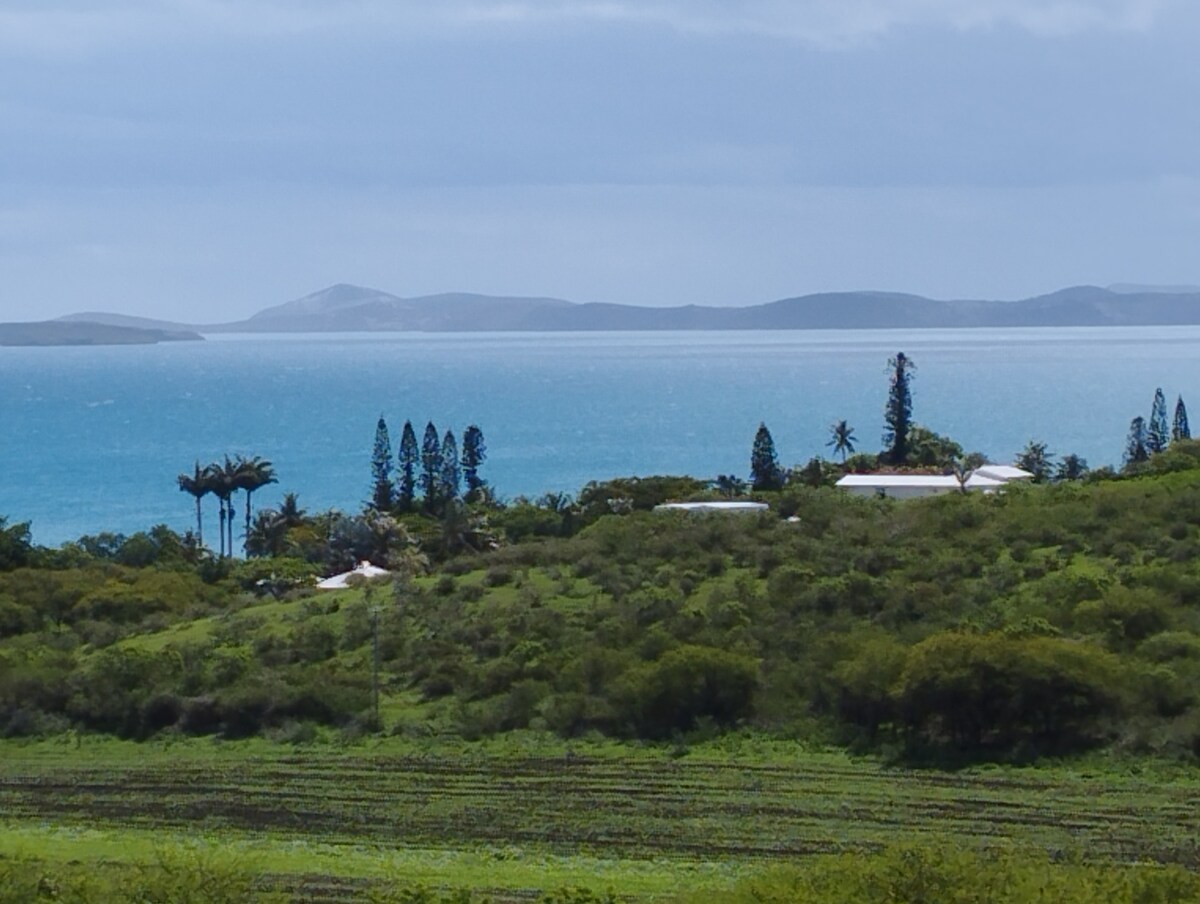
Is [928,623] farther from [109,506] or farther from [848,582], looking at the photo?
[109,506]

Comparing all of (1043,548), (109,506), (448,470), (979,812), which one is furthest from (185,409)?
(979,812)

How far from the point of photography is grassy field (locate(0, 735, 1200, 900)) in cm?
2083

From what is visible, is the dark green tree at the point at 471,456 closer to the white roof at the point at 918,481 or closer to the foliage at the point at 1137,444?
the white roof at the point at 918,481

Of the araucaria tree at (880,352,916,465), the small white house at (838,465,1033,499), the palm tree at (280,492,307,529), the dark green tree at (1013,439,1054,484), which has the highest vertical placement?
the araucaria tree at (880,352,916,465)

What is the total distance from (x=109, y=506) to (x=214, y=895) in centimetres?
9148

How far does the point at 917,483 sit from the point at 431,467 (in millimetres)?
23014

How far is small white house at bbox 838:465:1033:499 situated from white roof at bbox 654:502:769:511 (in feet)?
14.0

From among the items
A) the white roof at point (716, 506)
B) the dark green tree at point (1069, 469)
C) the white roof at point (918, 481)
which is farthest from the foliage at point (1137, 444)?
the white roof at point (716, 506)

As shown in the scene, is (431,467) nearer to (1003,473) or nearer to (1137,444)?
(1003,473)

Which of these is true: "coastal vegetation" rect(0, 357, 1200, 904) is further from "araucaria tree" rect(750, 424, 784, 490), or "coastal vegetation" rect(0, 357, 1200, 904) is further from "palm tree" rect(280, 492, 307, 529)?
"araucaria tree" rect(750, 424, 784, 490)

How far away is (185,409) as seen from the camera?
187 metres

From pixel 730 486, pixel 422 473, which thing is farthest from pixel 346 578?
pixel 730 486

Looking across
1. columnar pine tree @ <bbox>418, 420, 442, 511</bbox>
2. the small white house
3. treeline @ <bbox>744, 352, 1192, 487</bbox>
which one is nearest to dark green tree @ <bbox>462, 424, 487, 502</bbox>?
columnar pine tree @ <bbox>418, 420, 442, 511</bbox>

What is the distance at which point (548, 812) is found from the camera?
24250 millimetres
